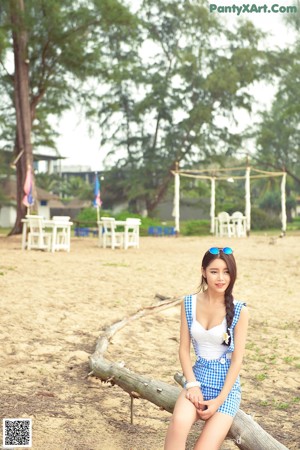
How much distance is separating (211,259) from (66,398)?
196 centimetres

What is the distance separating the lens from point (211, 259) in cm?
317

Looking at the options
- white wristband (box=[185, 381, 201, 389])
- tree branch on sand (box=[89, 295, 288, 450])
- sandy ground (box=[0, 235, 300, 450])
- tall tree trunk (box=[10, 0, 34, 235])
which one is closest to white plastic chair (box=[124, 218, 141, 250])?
tall tree trunk (box=[10, 0, 34, 235])

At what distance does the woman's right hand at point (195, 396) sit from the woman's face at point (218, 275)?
461mm

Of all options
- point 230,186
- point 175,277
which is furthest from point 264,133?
point 175,277

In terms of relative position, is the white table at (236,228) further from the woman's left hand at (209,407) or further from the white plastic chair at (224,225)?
the woman's left hand at (209,407)

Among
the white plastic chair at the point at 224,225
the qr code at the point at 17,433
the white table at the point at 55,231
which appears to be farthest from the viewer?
the white plastic chair at the point at 224,225

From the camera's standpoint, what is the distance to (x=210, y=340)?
3.20 metres

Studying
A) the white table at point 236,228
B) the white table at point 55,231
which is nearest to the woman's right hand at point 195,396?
the white table at point 55,231

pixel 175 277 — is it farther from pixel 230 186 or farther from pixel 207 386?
pixel 230 186

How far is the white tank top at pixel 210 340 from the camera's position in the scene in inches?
125

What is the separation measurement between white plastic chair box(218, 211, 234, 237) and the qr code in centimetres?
2306

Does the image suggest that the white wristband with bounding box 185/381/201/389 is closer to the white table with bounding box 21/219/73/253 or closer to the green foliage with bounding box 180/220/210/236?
the white table with bounding box 21/219/73/253

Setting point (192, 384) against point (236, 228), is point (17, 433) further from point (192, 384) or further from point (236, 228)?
point (236, 228)

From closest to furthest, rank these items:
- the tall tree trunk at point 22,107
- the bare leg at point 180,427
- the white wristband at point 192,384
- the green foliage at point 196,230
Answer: the bare leg at point 180,427 → the white wristband at point 192,384 → the tall tree trunk at point 22,107 → the green foliage at point 196,230
